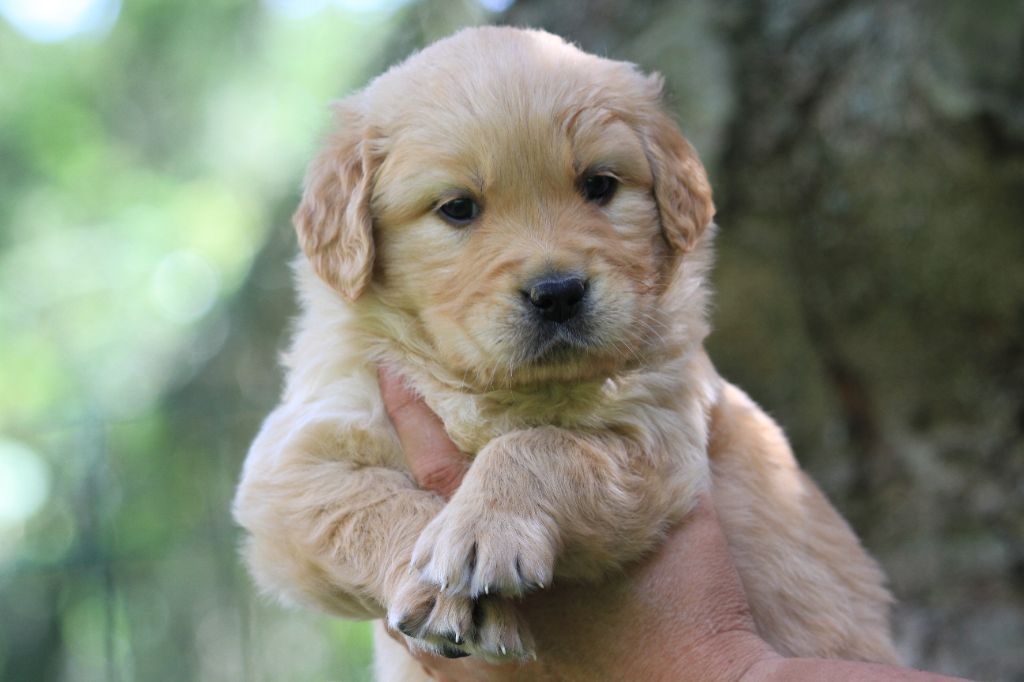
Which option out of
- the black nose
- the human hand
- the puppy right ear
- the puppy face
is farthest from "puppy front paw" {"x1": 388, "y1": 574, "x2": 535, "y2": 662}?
the puppy right ear

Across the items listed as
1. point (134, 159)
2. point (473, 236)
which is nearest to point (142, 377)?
point (473, 236)

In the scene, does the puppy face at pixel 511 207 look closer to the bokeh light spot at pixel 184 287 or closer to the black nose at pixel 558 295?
the black nose at pixel 558 295

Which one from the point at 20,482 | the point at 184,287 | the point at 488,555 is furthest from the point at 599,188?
the point at 184,287

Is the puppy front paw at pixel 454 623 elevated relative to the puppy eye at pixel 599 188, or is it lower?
lower

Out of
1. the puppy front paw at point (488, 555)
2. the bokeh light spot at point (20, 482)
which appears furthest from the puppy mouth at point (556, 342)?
the bokeh light spot at point (20, 482)

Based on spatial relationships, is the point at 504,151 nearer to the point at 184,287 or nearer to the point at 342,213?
the point at 342,213

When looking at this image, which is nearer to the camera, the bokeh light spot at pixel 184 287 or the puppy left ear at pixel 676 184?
the puppy left ear at pixel 676 184
